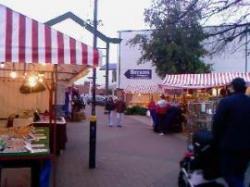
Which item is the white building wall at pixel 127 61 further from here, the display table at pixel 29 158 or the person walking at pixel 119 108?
the display table at pixel 29 158

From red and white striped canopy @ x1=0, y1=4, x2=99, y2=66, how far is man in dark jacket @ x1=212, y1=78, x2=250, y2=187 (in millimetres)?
2223

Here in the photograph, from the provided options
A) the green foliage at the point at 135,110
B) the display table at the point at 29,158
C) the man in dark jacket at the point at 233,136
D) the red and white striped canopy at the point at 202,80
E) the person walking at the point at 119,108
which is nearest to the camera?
the man in dark jacket at the point at 233,136

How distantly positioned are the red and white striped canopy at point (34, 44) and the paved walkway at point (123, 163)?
313 cm

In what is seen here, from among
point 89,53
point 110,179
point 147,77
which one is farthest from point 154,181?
point 147,77

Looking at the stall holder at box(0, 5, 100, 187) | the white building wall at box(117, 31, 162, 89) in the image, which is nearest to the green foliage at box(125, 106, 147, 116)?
the white building wall at box(117, 31, 162, 89)

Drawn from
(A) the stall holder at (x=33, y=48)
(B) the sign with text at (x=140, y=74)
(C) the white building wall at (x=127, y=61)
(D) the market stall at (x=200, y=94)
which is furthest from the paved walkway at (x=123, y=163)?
(C) the white building wall at (x=127, y=61)

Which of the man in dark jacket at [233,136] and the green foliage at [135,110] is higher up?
the man in dark jacket at [233,136]

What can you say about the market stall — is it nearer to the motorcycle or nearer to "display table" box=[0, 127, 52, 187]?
the motorcycle

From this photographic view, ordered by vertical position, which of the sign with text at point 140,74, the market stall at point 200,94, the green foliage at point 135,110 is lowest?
the green foliage at point 135,110

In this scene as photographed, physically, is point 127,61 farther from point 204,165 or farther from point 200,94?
point 204,165

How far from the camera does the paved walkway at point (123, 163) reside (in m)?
9.93

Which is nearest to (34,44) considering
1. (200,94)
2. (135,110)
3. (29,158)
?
(29,158)

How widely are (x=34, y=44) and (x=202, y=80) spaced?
56.6 ft

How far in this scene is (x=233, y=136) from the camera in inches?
261
